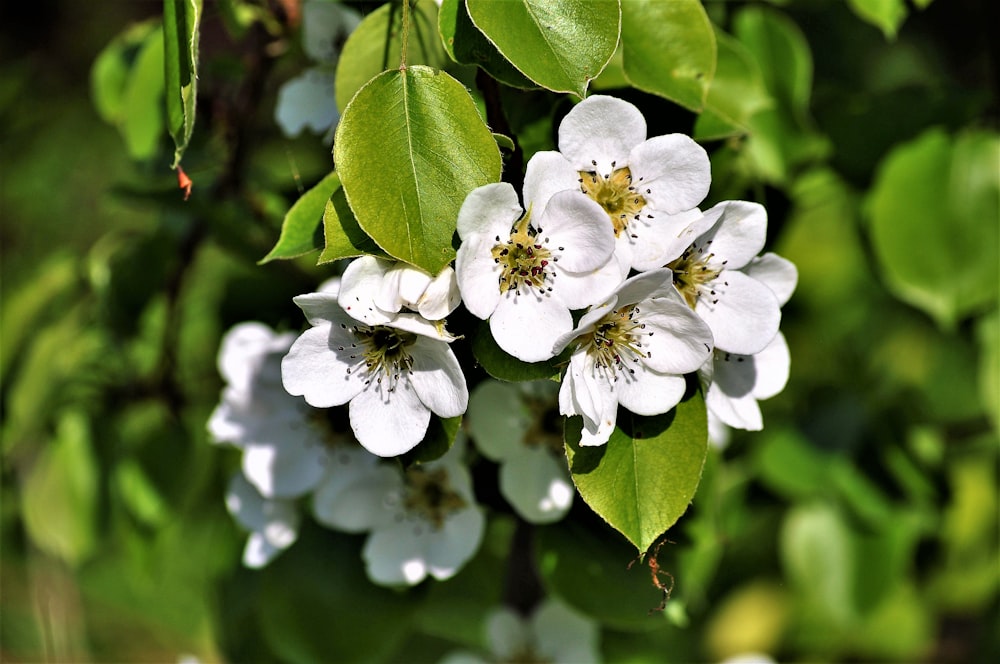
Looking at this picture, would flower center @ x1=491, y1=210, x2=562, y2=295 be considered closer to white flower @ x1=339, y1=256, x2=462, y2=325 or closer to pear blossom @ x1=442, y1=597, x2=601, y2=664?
white flower @ x1=339, y1=256, x2=462, y2=325

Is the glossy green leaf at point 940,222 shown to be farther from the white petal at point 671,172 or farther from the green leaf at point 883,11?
the white petal at point 671,172

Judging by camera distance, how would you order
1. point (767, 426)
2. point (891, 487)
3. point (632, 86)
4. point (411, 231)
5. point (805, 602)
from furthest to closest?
point (805, 602) → point (767, 426) → point (891, 487) → point (632, 86) → point (411, 231)

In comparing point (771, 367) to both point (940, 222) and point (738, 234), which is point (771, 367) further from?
point (940, 222)

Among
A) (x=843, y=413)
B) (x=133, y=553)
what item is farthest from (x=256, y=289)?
(x=843, y=413)

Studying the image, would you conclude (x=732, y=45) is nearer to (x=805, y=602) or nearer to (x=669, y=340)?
(x=669, y=340)

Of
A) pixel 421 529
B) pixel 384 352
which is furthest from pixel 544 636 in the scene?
pixel 384 352

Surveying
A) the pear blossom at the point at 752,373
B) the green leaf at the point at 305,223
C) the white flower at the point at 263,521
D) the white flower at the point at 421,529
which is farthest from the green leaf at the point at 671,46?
the white flower at the point at 263,521

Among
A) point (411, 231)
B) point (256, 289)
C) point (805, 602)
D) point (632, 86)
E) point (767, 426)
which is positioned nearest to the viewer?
point (411, 231)
